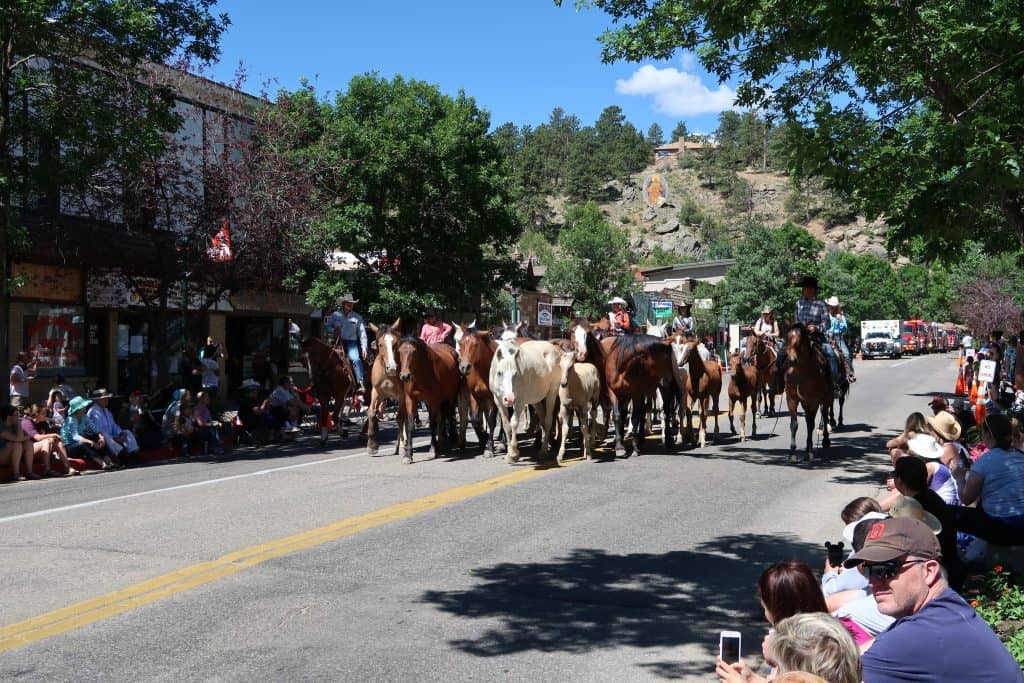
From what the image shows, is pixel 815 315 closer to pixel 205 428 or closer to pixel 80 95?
pixel 205 428

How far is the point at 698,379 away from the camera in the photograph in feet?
62.2

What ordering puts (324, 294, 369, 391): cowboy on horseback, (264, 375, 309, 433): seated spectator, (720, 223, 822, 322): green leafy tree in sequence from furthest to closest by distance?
(720, 223, 822, 322): green leafy tree
(264, 375, 309, 433): seated spectator
(324, 294, 369, 391): cowboy on horseback

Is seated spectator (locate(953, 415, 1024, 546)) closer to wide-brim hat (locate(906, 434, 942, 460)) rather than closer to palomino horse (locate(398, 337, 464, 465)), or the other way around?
wide-brim hat (locate(906, 434, 942, 460))

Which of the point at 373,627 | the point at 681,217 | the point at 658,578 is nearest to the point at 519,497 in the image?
the point at 658,578

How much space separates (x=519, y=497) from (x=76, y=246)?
43.1ft

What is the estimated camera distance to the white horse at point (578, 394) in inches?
622

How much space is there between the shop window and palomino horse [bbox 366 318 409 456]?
1105 centimetres

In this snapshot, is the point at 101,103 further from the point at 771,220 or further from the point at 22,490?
the point at 771,220

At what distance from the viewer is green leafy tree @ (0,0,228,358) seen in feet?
55.1

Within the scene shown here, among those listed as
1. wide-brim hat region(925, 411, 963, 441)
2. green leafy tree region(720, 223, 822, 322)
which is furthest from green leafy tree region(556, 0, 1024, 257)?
green leafy tree region(720, 223, 822, 322)

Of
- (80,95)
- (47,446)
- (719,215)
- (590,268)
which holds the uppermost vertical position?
(719,215)

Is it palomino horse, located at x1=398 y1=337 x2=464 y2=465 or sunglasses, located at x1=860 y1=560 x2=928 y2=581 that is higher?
palomino horse, located at x1=398 y1=337 x2=464 y2=465

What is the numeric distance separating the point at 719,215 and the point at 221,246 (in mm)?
168779

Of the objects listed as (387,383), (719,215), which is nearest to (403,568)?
(387,383)
